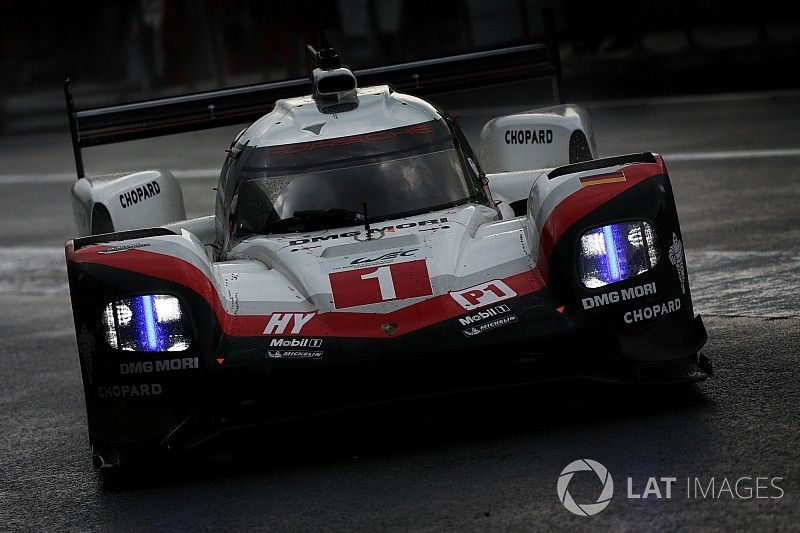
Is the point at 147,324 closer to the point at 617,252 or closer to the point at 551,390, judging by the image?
the point at 551,390

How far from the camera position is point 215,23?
26.2m

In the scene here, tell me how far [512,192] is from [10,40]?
2157 centimetres

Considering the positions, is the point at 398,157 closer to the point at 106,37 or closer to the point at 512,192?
the point at 512,192

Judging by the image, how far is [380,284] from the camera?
6.11m

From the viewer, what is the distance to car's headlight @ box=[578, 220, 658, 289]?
233 inches

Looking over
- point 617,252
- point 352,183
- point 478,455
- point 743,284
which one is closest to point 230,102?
point 352,183

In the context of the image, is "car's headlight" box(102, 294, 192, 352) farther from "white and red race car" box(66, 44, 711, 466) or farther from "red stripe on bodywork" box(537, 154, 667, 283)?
"red stripe on bodywork" box(537, 154, 667, 283)

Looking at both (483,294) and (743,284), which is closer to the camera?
(483,294)

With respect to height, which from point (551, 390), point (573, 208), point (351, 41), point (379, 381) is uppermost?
point (351, 41)

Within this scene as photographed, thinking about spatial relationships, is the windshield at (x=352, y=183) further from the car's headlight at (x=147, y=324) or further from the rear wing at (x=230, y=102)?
the rear wing at (x=230, y=102)

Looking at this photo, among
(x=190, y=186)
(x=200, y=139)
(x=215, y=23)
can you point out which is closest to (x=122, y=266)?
(x=190, y=186)

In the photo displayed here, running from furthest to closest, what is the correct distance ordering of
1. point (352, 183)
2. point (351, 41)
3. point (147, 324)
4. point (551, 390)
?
point (351, 41) < point (352, 183) < point (551, 390) < point (147, 324)

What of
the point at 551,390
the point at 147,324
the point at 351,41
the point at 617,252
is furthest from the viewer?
the point at 351,41

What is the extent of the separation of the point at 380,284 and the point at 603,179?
3.26ft
